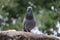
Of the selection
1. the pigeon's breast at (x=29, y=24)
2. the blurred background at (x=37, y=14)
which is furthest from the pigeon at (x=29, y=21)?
the blurred background at (x=37, y=14)

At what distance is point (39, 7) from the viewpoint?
8852 millimetres

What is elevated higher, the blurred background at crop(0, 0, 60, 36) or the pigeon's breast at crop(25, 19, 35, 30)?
the blurred background at crop(0, 0, 60, 36)

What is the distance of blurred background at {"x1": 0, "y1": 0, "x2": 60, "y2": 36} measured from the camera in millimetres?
8266

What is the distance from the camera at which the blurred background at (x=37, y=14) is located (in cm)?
827

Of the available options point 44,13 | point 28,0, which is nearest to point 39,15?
point 44,13

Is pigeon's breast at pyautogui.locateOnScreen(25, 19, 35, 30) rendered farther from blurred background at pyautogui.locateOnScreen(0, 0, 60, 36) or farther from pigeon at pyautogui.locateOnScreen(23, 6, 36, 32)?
blurred background at pyautogui.locateOnScreen(0, 0, 60, 36)

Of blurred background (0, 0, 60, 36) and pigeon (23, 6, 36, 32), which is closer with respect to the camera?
pigeon (23, 6, 36, 32)

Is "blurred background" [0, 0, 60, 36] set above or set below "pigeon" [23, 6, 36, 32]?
above

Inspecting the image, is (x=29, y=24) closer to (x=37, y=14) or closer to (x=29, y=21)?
(x=29, y=21)

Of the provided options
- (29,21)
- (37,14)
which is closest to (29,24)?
(29,21)

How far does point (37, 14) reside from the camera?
8570 mm

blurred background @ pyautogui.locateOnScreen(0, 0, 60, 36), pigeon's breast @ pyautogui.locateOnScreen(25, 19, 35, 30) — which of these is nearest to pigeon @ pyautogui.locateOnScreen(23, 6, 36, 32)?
pigeon's breast @ pyautogui.locateOnScreen(25, 19, 35, 30)

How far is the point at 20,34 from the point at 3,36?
28 cm

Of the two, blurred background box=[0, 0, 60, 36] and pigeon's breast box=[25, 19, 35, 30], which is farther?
blurred background box=[0, 0, 60, 36]
